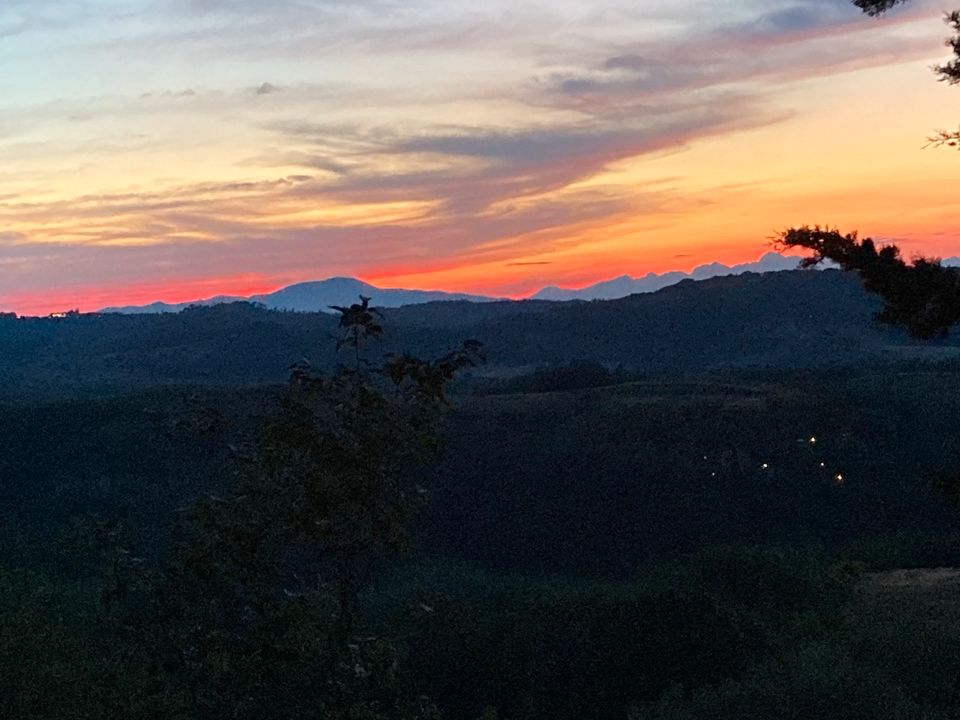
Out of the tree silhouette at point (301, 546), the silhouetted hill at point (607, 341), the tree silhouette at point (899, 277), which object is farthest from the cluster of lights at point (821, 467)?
the silhouetted hill at point (607, 341)

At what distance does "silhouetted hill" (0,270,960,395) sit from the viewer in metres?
131

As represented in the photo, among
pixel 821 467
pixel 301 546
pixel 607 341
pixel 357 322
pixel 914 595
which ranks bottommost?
pixel 821 467

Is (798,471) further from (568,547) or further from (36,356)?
(36,356)

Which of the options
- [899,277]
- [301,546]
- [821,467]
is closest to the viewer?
[301,546]

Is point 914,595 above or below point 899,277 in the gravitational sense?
below

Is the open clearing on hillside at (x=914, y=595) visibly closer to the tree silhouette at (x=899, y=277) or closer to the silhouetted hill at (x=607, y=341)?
the tree silhouette at (x=899, y=277)

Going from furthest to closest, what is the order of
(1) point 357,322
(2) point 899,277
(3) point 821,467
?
(3) point 821,467 < (2) point 899,277 < (1) point 357,322

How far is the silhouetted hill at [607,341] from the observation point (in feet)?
431

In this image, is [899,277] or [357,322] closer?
[357,322]

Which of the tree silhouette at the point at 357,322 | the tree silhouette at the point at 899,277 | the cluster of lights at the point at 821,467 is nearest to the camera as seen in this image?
Result: the tree silhouette at the point at 357,322

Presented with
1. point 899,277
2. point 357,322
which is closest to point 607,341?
point 899,277

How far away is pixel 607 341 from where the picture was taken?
144 m

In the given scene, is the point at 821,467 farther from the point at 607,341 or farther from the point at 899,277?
the point at 607,341

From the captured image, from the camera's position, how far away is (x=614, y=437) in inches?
2470
